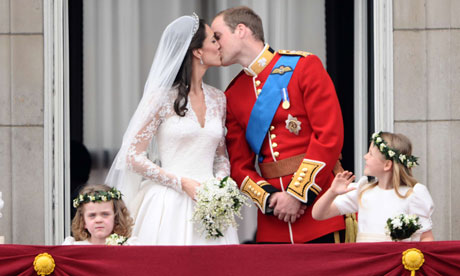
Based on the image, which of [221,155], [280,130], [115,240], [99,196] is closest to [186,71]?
[221,155]

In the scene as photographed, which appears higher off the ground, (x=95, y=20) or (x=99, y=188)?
(x=95, y=20)

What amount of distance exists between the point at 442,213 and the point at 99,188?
2730mm

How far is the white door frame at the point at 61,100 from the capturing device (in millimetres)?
6027

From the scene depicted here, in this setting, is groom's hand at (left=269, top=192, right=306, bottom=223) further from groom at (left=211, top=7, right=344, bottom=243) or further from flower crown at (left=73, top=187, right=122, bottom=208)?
flower crown at (left=73, top=187, right=122, bottom=208)

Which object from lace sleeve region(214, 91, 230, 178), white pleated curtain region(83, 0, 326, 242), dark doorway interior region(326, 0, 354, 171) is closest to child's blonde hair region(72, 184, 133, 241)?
lace sleeve region(214, 91, 230, 178)

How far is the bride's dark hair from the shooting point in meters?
4.85

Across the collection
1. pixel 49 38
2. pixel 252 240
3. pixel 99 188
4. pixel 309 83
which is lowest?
pixel 252 240

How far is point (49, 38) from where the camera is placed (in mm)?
6070

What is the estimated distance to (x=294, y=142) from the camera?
4.85 meters

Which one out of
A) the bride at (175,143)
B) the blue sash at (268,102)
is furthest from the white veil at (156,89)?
the blue sash at (268,102)

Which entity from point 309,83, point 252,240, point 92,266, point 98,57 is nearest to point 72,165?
point 98,57

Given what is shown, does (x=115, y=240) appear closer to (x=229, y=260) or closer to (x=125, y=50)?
(x=229, y=260)

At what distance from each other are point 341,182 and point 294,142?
25.2 inches

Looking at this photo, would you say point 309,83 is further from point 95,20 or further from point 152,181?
point 95,20
